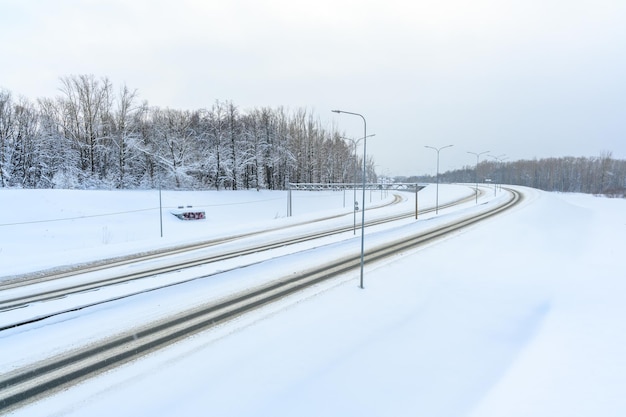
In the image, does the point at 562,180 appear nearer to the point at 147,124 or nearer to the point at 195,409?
the point at 147,124

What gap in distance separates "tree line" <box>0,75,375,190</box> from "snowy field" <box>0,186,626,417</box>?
111 feet

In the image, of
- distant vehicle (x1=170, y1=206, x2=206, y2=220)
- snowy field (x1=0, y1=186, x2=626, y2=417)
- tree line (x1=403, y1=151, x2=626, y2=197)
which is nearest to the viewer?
snowy field (x1=0, y1=186, x2=626, y2=417)

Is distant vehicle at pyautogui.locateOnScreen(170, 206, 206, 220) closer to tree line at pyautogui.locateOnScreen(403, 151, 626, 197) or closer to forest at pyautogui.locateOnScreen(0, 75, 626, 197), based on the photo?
forest at pyautogui.locateOnScreen(0, 75, 626, 197)

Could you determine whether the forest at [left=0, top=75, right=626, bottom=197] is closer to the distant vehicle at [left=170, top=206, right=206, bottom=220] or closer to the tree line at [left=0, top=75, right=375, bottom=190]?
the tree line at [left=0, top=75, right=375, bottom=190]

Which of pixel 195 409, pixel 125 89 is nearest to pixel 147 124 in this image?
pixel 125 89

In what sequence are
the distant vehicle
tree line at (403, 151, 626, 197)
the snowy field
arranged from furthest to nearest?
tree line at (403, 151, 626, 197)
the distant vehicle
the snowy field

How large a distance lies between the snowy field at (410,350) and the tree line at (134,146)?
1334 inches

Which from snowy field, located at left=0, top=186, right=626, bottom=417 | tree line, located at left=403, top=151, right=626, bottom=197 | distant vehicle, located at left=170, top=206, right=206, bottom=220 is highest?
tree line, located at left=403, top=151, right=626, bottom=197

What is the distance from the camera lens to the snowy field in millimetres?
7301

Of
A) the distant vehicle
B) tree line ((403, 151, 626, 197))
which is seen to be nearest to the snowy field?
the distant vehicle

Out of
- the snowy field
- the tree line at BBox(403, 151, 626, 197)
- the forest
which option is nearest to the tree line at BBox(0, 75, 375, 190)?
the forest

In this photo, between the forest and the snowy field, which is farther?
the forest

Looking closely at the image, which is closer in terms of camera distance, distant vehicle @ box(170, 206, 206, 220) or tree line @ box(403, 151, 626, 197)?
distant vehicle @ box(170, 206, 206, 220)

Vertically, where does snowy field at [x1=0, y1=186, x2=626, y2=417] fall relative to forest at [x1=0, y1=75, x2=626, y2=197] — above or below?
below
